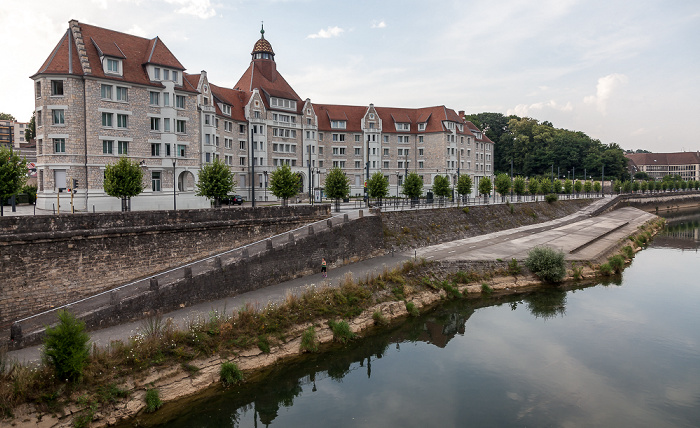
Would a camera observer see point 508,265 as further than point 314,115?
No

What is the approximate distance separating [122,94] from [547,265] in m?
36.9

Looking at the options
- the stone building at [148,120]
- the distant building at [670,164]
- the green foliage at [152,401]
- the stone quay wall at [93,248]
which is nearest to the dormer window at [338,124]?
the stone building at [148,120]


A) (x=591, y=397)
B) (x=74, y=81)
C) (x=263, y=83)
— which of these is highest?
(x=263, y=83)

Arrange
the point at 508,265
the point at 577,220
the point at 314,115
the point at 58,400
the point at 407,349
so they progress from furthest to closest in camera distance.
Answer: the point at 314,115 < the point at 577,220 < the point at 508,265 < the point at 407,349 < the point at 58,400

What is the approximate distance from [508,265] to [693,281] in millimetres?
15141

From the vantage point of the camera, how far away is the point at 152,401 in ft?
54.6

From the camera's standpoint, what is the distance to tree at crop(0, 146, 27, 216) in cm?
2869

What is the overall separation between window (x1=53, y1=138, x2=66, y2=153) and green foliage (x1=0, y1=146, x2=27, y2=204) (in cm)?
758

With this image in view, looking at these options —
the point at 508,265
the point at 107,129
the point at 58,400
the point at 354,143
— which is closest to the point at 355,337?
the point at 58,400

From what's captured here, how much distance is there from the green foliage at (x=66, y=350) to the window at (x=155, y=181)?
29.0 m

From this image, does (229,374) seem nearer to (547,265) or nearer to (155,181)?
(547,265)

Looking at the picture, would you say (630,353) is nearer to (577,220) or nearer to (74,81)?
(74,81)

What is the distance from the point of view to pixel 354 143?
77.7 m

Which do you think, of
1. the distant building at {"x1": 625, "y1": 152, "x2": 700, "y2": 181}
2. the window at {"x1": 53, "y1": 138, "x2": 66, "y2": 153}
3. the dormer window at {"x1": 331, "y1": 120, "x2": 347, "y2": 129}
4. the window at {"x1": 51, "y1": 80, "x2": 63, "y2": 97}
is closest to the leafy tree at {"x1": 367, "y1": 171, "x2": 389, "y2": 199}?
the window at {"x1": 53, "y1": 138, "x2": 66, "y2": 153}
